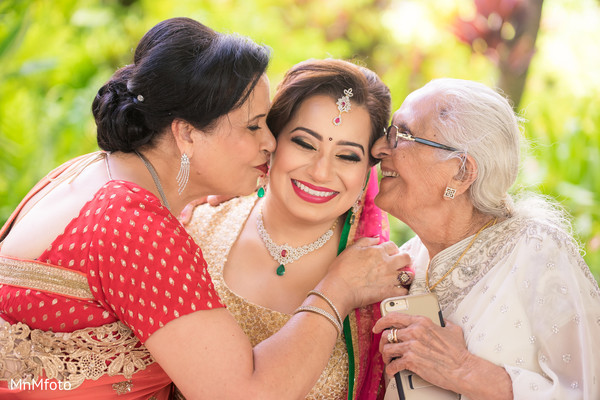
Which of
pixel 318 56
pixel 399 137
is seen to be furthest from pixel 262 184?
pixel 318 56

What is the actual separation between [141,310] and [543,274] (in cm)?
140

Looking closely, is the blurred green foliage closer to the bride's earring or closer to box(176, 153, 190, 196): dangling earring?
the bride's earring

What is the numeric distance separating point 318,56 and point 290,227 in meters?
4.35

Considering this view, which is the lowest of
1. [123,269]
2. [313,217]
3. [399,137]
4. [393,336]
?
[393,336]

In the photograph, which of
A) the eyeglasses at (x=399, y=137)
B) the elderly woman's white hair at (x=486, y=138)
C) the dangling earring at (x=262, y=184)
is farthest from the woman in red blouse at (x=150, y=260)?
the elderly woman's white hair at (x=486, y=138)

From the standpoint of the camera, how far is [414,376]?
2146 mm

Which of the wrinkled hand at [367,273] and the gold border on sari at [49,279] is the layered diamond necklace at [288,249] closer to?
the wrinkled hand at [367,273]

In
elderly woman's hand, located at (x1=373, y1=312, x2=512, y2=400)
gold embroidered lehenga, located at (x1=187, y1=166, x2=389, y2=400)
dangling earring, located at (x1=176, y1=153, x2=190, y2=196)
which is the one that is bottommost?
gold embroidered lehenga, located at (x1=187, y1=166, x2=389, y2=400)

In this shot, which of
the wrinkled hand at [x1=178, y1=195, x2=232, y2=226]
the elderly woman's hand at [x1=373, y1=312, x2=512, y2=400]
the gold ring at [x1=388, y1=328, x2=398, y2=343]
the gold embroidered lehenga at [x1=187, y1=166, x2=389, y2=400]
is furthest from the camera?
the wrinkled hand at [x1=178, y1=195, x2=232, y2=226]

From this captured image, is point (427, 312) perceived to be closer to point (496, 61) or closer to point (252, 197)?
point (252, 197)

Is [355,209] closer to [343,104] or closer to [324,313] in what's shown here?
[343,104]

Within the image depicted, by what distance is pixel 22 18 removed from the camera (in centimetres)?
464

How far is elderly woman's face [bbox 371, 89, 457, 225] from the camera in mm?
2361

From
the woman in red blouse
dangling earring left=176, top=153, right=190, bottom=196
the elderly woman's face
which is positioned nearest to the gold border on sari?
the woman in red blouse
